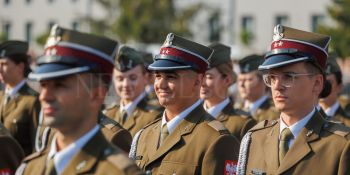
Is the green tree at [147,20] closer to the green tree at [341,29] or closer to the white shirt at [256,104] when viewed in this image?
the green tree at [341,29]

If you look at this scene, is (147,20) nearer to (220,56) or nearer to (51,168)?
(220,56)

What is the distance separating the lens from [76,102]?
14.2 feet

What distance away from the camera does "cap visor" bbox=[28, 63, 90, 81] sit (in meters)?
4.29

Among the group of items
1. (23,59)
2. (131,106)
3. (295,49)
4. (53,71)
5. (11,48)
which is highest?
(295,49)

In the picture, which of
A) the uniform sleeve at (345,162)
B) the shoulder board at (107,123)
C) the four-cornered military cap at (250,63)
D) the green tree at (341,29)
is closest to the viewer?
the uniform sleeve at (345,162)

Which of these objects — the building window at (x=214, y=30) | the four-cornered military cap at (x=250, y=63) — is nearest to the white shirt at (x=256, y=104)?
the four-cornered military cap at (x=250, y=63)

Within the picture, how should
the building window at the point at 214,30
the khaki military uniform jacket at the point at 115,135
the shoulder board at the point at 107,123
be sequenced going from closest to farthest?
the khaki military uniform jacket at the point at 115,135 < the shoulder board at the point at 107,123 < the building window at the point at 214,30

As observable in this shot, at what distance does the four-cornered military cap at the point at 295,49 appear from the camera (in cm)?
558

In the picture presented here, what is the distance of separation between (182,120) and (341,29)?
30.2 meters

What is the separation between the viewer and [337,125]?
5688mm

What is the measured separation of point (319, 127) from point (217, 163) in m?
0.85

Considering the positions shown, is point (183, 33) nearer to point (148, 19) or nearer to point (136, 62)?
point (148, 19)

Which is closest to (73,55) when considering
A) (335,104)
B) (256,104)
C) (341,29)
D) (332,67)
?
(332,67)

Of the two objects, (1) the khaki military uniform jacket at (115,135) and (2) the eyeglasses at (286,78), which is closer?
(2) the eyeglasses at (286,78)
